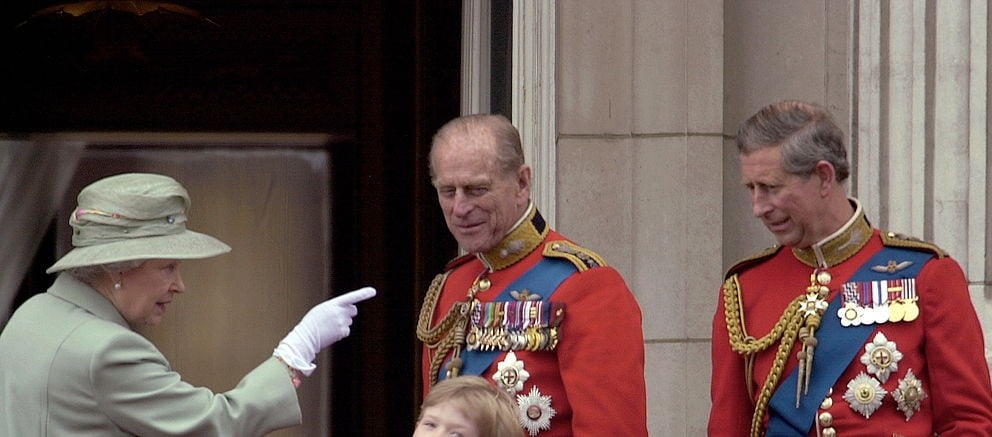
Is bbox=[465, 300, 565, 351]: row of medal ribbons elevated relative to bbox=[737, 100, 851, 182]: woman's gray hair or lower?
lower

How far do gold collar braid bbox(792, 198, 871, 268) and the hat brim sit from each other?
52.7 inches

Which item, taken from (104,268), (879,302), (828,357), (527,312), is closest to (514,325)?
(527,312)

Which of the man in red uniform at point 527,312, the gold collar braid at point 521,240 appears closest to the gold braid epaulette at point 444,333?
the man in red uniform at point 527,312

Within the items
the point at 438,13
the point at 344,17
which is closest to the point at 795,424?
the point at 438,13

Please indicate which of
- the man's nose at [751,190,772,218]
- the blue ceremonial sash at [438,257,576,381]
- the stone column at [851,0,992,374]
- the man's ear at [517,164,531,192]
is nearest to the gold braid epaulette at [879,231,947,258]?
the man's nose at [751,190,772,218]

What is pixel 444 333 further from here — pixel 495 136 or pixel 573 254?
pixel 495 136

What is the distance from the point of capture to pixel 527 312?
4312 millimetres

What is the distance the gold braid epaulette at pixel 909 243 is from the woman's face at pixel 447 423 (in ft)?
3.48

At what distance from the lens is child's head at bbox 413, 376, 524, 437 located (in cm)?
379

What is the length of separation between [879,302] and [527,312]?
2.53ft

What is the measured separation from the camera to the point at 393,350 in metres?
8.44

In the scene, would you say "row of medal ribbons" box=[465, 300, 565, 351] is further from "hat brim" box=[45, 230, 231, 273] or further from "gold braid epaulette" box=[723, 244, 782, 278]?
"hat brim" box=[45, 230, 231, 273]

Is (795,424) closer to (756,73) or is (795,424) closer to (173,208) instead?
(173,208)

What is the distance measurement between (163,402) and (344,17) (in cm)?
462
